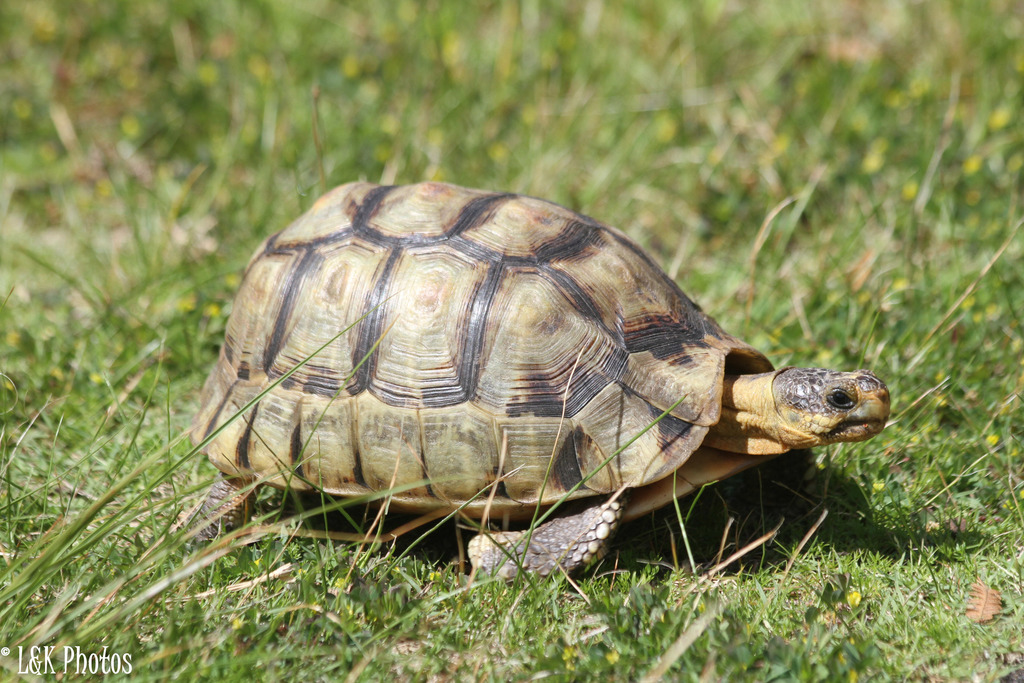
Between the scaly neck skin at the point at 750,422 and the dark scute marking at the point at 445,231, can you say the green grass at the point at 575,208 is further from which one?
the dark scute marking at the point at 445,231

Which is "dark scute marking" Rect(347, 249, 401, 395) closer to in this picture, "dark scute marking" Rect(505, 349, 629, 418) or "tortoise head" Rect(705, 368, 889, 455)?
"dark scute marking" Rect(505, 349, 629, 418)

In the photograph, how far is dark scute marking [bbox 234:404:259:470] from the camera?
2.73 meters

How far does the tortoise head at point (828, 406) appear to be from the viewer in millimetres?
2520

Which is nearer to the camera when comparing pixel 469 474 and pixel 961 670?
pixel 961 670

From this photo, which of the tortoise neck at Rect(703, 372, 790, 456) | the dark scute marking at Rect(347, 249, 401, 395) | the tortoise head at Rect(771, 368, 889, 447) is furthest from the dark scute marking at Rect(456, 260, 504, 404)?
the tortoise head at Rect(771, 368, 889, 447)

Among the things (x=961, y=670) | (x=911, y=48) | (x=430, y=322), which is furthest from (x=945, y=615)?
(x=911, y=48)

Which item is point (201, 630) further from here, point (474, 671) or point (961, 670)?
point (961, 670)

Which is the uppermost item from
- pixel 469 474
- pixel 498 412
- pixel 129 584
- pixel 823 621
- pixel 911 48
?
pixel 911 48

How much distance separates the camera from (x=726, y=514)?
9.19 feet

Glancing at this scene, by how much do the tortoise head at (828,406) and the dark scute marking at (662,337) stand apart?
1.00 ft

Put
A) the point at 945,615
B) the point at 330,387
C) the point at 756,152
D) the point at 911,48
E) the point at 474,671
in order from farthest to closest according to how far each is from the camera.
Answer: the point at 911,48, the point at 756,152, the point at 330,387, the point at 945,615, the point at 474,671

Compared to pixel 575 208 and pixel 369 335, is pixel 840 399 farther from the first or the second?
pixel 575 208

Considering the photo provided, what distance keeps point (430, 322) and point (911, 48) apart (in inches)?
165

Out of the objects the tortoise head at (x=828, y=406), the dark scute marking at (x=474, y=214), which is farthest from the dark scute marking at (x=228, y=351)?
the tortoise head at (x=828, y=406)
